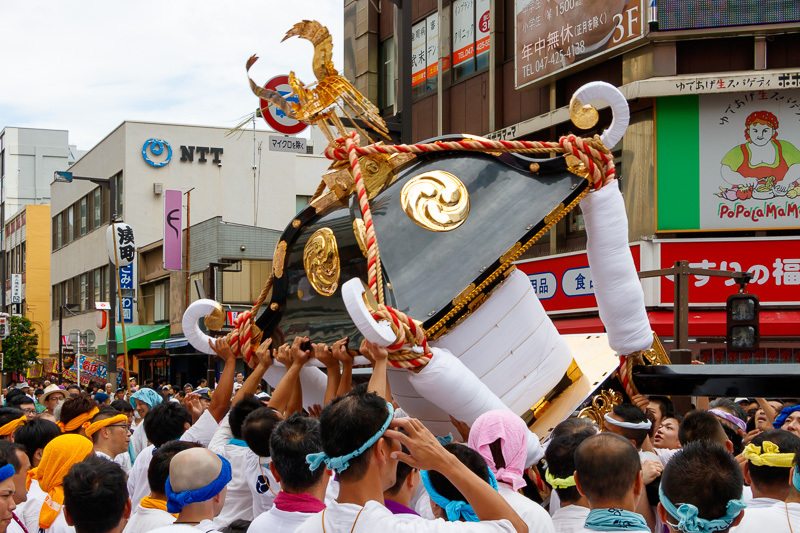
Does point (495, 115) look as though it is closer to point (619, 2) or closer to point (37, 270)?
point (619, 2)

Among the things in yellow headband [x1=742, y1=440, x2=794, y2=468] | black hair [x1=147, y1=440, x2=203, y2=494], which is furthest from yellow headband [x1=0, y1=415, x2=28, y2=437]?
yellow headband [x1=742, y1=440, x2=794, y2=468]

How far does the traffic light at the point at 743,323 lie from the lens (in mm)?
11422

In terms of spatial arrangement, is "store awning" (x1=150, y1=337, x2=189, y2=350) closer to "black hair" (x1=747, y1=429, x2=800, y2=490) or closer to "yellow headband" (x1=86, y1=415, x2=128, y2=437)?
"yellow headband" (x1=86, y1=415, x2=128, y2=437)

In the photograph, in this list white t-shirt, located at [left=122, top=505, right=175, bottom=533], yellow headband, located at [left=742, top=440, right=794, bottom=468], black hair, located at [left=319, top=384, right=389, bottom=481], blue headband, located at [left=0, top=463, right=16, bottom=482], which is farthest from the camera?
blue headband, located at [left=0, top=463, right=16, bottom=482]

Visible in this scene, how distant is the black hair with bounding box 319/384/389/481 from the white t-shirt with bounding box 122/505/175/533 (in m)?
1.42

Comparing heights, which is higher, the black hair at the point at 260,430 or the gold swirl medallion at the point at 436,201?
the gold swirl medallion at the point at 436,201

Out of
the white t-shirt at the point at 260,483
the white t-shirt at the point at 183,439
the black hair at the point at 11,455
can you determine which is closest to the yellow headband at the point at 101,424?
the white t-shirt at the point at 183,439

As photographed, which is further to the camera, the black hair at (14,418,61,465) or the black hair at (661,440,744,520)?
the black hair at (14,418,61,465)

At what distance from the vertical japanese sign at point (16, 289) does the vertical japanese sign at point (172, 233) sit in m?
24.9

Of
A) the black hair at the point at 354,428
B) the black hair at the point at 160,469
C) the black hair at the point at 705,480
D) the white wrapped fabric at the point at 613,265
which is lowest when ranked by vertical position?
the black hair at the point at 160,469

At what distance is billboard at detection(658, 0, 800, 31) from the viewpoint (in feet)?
51.7

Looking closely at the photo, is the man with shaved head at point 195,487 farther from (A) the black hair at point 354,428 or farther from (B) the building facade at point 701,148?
(B) the building facade at point 701,148

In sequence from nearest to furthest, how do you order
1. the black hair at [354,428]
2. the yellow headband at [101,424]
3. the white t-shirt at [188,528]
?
the black hair at [354,428], the white t-shirt at [188,528], the yellow headband at [101,424]

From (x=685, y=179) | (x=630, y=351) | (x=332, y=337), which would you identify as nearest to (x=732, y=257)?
(x=685, y=179)
